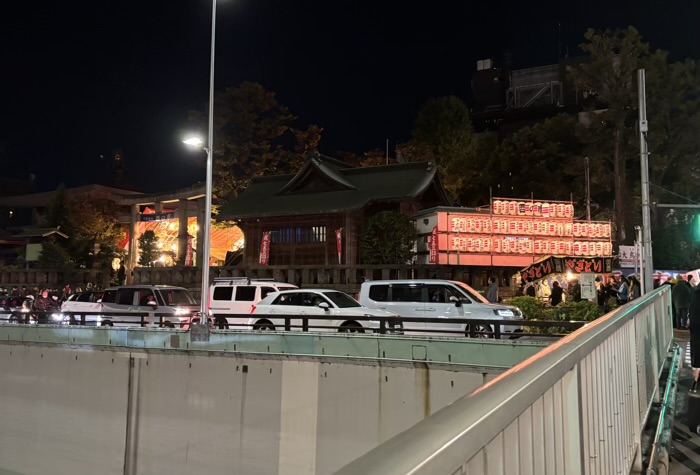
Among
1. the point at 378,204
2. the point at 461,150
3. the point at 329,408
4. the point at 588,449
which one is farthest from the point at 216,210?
the point at 588,449

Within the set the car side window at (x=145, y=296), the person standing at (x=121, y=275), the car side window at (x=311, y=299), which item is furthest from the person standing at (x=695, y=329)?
the person standing at (x=121, y=275)

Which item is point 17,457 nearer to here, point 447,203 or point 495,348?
point 495,348

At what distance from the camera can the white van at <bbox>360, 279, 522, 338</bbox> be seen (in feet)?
55.1

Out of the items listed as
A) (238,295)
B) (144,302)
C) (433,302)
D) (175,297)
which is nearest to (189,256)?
(175,297)

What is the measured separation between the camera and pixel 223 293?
20734mm

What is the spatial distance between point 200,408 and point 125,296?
9.58m

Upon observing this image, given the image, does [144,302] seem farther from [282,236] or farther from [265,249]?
[282,236]

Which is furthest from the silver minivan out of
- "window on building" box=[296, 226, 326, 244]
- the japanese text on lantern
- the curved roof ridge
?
the curved roof ridge

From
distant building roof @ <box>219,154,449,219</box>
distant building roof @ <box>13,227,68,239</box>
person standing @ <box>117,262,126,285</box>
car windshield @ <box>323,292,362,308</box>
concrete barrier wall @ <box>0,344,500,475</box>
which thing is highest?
distant building roof @ <box>219,154,449,219</box>

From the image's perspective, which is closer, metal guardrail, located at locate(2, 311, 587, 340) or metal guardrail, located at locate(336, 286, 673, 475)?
metal guardrail, located at locate(336, 286, 673, 475)

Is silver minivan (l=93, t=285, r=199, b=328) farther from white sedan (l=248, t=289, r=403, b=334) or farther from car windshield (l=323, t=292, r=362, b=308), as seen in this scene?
car windshield (l=323, t=292, r=362, b=308)

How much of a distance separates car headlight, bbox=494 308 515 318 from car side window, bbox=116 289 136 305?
13.6 m

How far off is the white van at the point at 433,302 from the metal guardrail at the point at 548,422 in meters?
10.8

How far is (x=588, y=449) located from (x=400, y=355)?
829 cm
